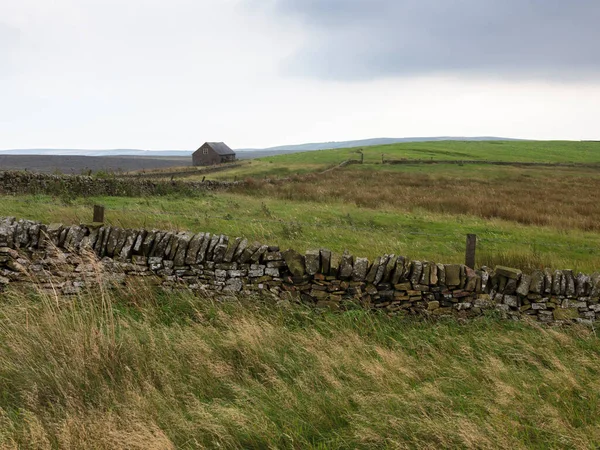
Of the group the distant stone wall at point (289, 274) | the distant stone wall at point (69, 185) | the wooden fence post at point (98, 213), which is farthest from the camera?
the distant stone wall at point (69, 185)

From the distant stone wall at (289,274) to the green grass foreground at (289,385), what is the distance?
694 millimetres

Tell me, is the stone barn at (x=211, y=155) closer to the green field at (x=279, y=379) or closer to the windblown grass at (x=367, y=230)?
the windblown grass at (x=367, y=230)

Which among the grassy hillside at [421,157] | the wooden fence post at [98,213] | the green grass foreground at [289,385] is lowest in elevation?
the green grass foreground at [289,385]

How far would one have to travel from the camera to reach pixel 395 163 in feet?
194

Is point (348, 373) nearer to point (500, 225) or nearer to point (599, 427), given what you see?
point (599, 427)

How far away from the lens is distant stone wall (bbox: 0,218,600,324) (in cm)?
733

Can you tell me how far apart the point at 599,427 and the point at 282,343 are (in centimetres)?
336

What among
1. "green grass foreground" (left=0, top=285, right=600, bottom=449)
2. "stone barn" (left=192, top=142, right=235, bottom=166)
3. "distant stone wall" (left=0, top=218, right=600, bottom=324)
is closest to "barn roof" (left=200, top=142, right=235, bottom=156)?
"stone barn" (left=192, top=142, right=235, bottom=166)

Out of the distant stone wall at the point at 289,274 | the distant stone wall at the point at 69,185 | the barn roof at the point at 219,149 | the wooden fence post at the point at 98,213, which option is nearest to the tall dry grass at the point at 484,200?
the distant stone wall at the point at 69,185

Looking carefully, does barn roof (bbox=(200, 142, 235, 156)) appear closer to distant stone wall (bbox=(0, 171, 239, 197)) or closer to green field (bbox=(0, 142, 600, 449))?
distant stone wall (bbox=(0, 171, 239, 197))

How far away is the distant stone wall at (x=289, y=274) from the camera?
289 inches

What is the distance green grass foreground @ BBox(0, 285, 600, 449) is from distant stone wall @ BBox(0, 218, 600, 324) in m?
0.69

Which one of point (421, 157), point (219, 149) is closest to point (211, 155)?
point (219, 149)

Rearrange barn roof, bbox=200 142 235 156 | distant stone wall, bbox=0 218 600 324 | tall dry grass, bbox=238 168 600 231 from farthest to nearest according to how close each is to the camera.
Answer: barn roof, bbox=200 142 235 156 < tall dry grass, bbox=238 168 600 231 < distant stone wall, bbox=0 218 600 324
